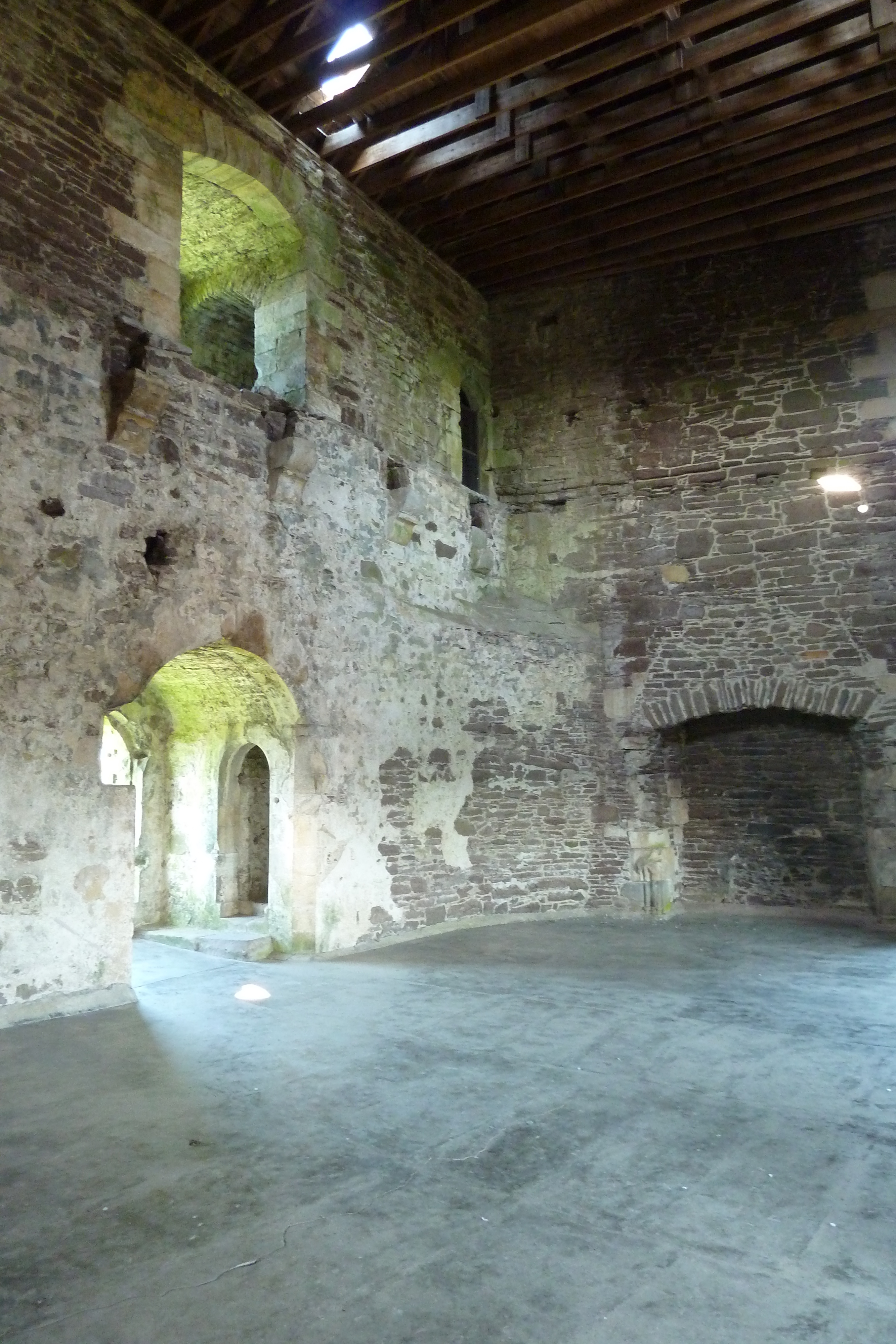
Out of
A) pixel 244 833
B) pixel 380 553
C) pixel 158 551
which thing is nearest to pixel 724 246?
pixel 380 553

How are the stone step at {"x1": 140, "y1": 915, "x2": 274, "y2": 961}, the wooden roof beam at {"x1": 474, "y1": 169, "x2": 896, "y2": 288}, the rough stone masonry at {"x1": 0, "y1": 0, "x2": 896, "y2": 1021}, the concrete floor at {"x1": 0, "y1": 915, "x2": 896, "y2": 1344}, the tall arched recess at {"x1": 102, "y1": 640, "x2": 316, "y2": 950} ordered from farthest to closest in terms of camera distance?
the wooden roof beam at {"x1": 474, "y1": 169, "x2": 896, "y2": 288} < the tall arched recess at {"x1": 102, "y1": 640, "x2": 316, "y2": 950} < the stone step at {"x1": 140, "y1": 915, "x2": 274, "y2": 961} < the rough stone masonry at {"x1": 0, "y1": 0, "x2": 896, "y2": 1021} < the concrete floor at {"x1": 0, "y1": 915, "x2": 896, "y2": 1344}

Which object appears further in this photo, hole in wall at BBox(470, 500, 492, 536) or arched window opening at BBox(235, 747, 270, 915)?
hole in wall at BBox(470, 500, 492, 536)

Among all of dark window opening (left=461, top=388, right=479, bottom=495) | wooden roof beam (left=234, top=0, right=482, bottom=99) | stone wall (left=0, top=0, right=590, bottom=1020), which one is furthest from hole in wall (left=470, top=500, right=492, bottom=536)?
wooden roof beam (left=234, top=0, right=482, bottom=99)

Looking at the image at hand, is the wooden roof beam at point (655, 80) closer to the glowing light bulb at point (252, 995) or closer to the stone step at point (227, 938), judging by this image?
the stone step at point (227, 938)

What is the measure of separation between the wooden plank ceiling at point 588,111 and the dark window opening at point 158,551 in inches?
134

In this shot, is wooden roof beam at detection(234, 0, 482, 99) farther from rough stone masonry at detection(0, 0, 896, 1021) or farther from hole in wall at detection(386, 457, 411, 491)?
hole in wall at detection(386, 457, 411, 491)

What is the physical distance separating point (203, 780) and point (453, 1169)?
16.4ft

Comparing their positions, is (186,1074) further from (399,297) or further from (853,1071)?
(399,297)

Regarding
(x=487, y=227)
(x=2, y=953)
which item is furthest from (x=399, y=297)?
(x=2, y=953)

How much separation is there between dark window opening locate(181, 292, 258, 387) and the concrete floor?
5.63 meters

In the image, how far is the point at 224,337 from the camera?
823 centimetres

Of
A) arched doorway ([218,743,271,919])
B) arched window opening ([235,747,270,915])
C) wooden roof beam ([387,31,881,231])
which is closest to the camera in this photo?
wooden roof beam ([387,31,881,231])

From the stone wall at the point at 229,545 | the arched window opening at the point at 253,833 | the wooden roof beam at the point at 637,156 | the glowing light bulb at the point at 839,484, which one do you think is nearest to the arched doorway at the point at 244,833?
the arched window opening at the point at 253,833

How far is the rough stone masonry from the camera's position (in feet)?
16.0
